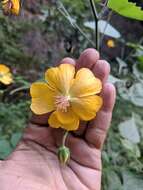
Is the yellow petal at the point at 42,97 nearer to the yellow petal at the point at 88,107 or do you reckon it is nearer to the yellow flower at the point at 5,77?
the yellow petal at the point at 88,107

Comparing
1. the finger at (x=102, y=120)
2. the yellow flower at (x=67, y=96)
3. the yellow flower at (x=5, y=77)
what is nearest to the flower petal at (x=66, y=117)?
the yellow flower at (x=67, y=96)

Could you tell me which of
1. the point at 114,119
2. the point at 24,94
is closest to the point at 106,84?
the point at 114,119

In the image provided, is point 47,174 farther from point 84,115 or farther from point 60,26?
point 60,26

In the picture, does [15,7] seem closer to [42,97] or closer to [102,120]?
[42,97]

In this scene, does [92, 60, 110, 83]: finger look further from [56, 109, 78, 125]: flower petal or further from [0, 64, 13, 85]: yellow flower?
[0, 64, 13, 85]: yellow flower

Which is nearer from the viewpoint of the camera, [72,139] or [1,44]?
[72,139]

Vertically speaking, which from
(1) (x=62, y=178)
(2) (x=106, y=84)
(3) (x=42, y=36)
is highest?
(2) (x=106, y=84)

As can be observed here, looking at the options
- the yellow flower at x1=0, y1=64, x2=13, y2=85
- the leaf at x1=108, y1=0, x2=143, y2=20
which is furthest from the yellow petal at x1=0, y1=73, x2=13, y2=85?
the leaf at x1=108, y1=0, x2=143, y2=20
